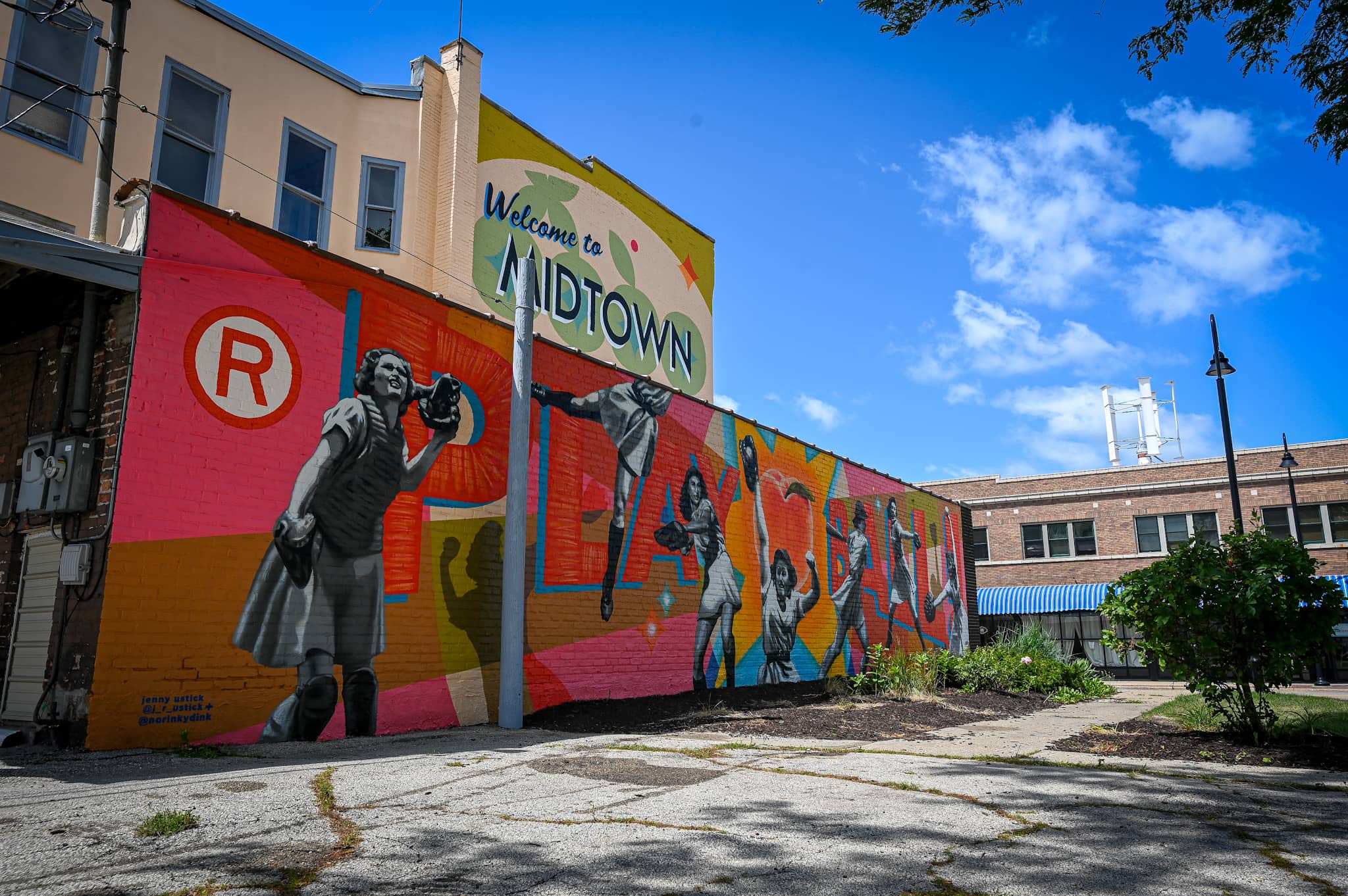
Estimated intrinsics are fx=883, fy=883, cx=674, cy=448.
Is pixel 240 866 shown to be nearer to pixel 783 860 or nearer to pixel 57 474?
pixel 783 860

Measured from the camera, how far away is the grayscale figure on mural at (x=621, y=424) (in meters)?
11.4

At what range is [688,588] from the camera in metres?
13.1

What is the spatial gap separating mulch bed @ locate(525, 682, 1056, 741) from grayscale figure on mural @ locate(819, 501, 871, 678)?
9.85 feet

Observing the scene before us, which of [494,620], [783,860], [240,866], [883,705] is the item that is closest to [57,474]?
[494,620]

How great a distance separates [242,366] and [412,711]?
3.69 m

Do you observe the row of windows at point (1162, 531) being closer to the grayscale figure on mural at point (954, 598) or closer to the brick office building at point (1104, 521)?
the brick office building at point (1104, 521)

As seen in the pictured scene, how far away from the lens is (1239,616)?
8.12m

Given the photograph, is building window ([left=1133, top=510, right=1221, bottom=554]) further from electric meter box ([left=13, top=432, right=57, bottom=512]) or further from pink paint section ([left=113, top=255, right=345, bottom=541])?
electric meter box ([left=13, top=432, right=57, bottom=512])

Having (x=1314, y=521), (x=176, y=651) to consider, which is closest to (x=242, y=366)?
(x=176, y=651)

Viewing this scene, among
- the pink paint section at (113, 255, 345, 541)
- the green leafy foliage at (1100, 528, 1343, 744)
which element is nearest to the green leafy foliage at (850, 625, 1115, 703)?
the green leafy foliage at (1100, 528, 1343, 744)

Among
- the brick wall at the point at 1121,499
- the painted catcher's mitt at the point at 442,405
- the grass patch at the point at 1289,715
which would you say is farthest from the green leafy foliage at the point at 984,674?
the brick wall at the point at 1121,499

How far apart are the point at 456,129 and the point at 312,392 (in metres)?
6.77

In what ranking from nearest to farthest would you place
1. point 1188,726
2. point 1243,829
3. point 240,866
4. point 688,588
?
1. point 240,866
2. point 1243,829
3. point 1188,726
4. point 688,588

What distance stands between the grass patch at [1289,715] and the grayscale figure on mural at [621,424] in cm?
689
